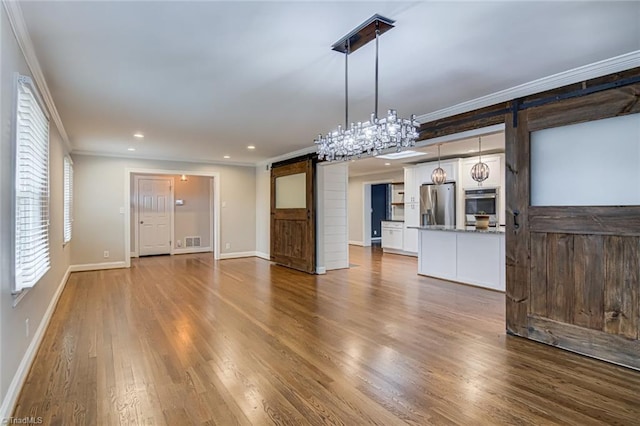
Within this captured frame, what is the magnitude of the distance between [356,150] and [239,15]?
1.40 meters

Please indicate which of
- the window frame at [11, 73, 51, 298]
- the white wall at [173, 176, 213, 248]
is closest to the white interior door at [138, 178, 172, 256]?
the white wall at [173, 176, 213, 248]

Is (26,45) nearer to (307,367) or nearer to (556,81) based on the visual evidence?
(307,367)

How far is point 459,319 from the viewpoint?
3.89m

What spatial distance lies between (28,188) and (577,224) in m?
4.43

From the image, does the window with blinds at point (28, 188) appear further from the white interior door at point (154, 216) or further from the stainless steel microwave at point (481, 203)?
the stainless steel microwave at point (481, 203)

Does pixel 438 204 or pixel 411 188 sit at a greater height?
pixel 411 188

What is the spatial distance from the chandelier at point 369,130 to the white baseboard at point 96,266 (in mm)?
5957

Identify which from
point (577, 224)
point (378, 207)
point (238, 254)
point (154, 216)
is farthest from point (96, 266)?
point (378, 207)

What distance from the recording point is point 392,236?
380 inches

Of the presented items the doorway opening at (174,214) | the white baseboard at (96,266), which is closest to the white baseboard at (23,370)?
the white baseboard at (96,266)

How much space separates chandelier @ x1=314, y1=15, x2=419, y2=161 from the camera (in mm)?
2312

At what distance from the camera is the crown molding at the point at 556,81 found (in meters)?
2.74

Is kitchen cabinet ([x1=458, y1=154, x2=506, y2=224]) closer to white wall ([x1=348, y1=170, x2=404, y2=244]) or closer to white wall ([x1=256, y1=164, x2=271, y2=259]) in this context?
white wall ([x1=348, y1=170, x2=404, y2=244])

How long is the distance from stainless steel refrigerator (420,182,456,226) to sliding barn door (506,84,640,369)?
465cm
